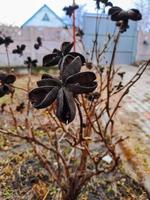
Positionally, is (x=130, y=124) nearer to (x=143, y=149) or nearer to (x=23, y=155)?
(x=143, y=149)

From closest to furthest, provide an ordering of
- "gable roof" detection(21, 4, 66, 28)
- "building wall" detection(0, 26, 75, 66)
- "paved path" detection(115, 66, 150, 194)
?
"paved path" detection(115, 66, 150, 194), "building wall" detection(0, 26, 75, 66), "gable roof" detection(21, 4, 66, 28)

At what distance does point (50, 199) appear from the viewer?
6.42 feet

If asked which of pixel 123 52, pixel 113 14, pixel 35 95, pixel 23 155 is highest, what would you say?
pixel 113 14

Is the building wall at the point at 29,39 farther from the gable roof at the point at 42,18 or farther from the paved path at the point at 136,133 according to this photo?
the gable roof at the point at 42,18

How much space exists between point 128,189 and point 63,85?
1.48m

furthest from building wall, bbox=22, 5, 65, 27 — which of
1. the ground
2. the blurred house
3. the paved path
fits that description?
the ground

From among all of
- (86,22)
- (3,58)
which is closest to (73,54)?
(3,58)

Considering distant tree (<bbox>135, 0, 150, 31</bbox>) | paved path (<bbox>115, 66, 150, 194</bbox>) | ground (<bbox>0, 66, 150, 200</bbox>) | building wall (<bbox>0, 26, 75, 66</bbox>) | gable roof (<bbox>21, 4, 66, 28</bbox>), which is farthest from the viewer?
gable roof (<bbox>21, 4, 66, 28</bbox>)

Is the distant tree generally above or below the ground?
above

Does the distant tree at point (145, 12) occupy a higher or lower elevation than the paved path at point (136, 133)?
higher

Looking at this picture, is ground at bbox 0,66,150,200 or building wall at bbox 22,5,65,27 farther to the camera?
building wall at bbox 22,5,65,27

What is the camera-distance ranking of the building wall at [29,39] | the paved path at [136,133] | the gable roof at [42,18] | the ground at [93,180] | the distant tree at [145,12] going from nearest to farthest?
the ground at [93,180] < the paved path at [136,133] < the building wall at [29,39] < the distant tree at [145,12] < the gable roof at [42,18]

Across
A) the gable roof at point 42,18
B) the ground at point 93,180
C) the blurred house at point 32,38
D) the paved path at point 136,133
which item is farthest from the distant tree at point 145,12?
the ground at point 93,180

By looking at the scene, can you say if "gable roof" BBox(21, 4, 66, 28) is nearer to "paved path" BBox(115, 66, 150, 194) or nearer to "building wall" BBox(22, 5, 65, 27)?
"building wall" BBox(22, 5, 65, 27)
